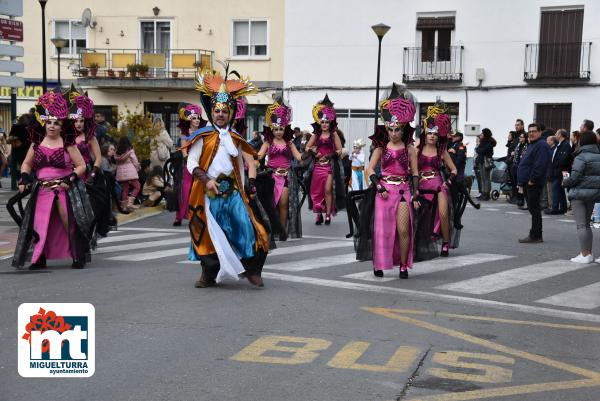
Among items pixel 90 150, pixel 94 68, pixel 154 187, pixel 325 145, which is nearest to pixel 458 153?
pixel 325 145

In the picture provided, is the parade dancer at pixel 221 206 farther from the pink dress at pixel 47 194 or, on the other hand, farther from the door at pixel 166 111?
the door at pixel 166 111

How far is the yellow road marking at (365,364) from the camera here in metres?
6.50

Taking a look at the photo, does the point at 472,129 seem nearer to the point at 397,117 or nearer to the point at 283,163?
the point at 283,163

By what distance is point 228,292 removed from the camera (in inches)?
371

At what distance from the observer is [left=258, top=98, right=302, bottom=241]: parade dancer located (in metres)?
14.6

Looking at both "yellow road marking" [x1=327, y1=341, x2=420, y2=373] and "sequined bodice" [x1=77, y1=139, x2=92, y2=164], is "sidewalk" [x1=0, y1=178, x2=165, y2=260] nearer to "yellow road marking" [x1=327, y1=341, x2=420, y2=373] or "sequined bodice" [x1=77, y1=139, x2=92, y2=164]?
"sequined bodice" [x1=77, y1=139, x2=92, y2=164]

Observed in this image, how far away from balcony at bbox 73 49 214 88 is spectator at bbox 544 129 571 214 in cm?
1878

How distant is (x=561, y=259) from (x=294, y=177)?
431 cm

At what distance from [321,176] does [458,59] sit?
17599mm

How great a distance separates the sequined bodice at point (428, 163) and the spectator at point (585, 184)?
181 centimetres

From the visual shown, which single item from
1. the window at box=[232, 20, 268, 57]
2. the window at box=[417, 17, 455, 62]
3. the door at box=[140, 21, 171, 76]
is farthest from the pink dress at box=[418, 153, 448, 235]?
the door at box=[140, 21, 171, 76]

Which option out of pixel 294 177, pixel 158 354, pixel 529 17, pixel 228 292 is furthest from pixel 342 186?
pixel 529 17

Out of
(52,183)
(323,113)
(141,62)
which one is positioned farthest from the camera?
(141,62)

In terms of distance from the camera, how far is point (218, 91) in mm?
9859
